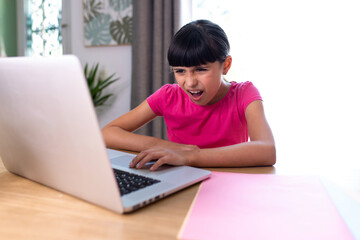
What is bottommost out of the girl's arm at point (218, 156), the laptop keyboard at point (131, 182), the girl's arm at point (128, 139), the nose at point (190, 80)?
the girl's arm at point (128, 139)

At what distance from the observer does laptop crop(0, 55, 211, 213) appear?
0.45m

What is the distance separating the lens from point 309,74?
2275 mm

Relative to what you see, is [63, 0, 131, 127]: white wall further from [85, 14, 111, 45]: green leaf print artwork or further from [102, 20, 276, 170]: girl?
[102, 20, 276, 170]: girl

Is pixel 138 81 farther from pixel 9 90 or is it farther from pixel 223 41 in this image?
pixel 9 90

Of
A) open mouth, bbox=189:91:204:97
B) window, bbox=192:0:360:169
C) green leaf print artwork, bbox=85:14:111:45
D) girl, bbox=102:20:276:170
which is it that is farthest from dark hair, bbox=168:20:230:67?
green leaf print artwork, bbox=85:14:111:45

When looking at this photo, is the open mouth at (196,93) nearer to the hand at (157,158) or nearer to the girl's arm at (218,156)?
the girl's arm at (218,156)

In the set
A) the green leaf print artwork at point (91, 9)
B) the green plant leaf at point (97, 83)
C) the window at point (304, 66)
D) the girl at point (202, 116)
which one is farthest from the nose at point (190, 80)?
the green leaf print artwork at point (91, 9)

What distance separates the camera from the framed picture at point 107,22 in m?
2.78

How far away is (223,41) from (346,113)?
151 cm

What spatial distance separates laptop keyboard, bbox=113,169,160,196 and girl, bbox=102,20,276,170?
0.26ft

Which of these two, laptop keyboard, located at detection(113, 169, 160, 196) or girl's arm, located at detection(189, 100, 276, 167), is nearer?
laptop keyboard, located at detection(113, 169, 160, 196)

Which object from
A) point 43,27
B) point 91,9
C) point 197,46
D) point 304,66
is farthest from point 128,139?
point 43,27

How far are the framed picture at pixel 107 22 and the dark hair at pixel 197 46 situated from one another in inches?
69.0

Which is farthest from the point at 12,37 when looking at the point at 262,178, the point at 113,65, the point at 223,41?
the point at 262,178
